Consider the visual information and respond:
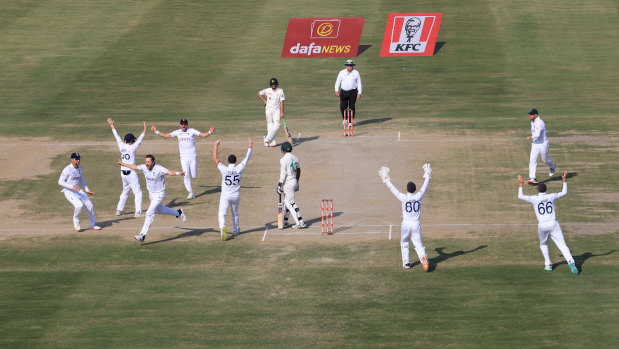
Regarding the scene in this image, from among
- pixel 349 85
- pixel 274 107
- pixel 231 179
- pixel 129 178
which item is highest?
pixel 231 179

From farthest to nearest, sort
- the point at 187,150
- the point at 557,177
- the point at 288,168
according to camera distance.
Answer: the point at 557,177, the point at 187,150, the point at 288,168

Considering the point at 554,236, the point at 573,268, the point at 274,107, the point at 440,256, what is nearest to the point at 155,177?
the point at 440,256

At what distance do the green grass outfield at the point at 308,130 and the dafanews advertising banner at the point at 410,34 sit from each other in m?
0.79

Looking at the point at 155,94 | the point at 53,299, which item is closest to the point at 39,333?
the point at 53,299

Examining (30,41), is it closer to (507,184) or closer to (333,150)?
(333,150)

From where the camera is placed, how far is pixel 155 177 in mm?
23859

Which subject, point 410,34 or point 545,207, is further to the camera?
point 410,34

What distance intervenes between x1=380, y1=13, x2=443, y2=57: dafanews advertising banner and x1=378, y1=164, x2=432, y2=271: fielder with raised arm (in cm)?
2449

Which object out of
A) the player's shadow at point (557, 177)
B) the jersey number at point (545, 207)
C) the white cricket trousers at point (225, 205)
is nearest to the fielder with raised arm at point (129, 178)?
the white cricket trousers at point (225, 205)

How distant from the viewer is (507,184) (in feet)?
92.6

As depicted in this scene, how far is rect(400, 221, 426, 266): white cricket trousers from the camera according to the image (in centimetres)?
2128

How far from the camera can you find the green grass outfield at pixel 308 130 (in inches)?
769

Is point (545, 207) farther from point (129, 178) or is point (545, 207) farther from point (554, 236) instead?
point (129, 178)

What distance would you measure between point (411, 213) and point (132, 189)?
29.1 feet
